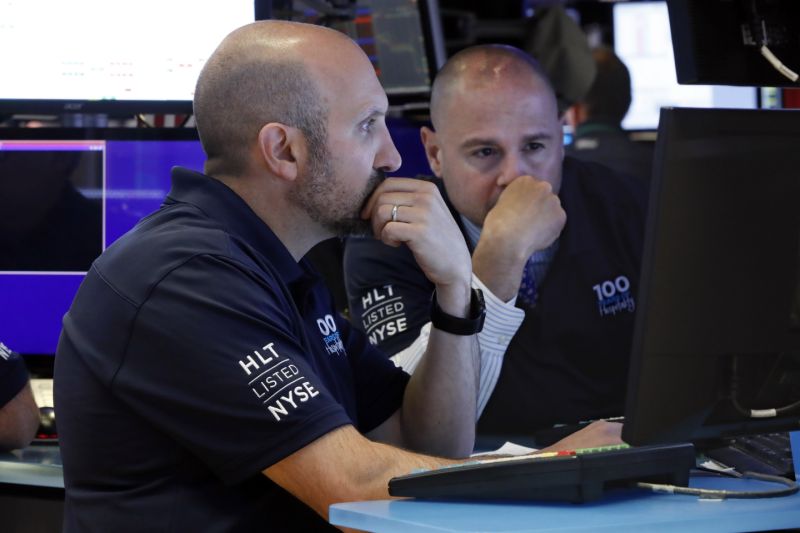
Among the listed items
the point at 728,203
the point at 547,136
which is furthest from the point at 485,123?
the point at 728,203

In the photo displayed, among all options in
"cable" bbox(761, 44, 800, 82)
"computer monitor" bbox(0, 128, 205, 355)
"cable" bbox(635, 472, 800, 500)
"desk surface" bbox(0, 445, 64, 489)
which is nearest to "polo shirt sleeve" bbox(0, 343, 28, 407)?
"desk surface" bbox(0, 445, 64, 489)

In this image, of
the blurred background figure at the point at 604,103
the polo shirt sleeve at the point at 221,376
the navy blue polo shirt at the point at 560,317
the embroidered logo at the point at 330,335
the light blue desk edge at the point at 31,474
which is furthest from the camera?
the blurred background figure at the point at 604,103

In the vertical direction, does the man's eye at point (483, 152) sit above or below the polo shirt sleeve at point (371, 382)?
above

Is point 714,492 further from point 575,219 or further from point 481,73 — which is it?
point 481,73

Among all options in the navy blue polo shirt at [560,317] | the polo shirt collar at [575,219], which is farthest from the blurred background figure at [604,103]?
the navy blue polo shirt at [560,317]

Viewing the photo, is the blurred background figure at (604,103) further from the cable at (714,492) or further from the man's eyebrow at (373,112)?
the cable at (714,492)

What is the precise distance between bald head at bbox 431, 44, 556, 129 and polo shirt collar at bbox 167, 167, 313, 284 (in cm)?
88

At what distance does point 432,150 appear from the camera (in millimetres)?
2578

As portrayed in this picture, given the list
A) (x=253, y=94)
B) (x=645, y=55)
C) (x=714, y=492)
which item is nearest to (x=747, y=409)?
(x=714, y=492)

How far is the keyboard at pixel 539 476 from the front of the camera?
4.23 feet

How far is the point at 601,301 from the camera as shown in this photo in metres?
2.46

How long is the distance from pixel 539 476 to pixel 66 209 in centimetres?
143

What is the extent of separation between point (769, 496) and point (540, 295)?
104cm

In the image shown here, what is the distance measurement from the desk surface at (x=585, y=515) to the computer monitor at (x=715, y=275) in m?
0.09
